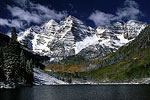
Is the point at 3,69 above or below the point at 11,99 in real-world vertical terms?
above

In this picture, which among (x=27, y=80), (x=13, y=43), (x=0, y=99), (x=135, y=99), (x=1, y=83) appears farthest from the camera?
(x=27, y=80)

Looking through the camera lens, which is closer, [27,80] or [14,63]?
[14,63]

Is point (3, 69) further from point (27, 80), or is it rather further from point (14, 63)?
point (27, 80)

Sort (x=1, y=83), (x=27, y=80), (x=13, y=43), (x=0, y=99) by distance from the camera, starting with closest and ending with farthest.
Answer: (x=0, y=99), (x=1, y=83), (x=13, y=43), (x=27, y=80)

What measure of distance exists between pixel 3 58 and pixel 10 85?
582 inches

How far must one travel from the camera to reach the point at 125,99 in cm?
5891

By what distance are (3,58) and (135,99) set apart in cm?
7279

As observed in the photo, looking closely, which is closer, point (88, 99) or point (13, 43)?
point (88, 99)

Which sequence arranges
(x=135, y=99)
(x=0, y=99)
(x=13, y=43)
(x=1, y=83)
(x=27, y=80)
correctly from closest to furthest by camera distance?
(x=0, y=99) → (x=135, y=99) → (x=1, y=83) → (x=13, y=43) → (x=27, y=80)

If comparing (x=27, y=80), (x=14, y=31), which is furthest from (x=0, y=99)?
(x=27, y=80)

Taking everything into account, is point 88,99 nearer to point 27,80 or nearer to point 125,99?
point 125,99

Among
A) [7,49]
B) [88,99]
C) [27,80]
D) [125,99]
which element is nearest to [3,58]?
[7,49]

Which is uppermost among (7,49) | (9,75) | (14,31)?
(14,31)

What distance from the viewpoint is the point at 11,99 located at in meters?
55.3
